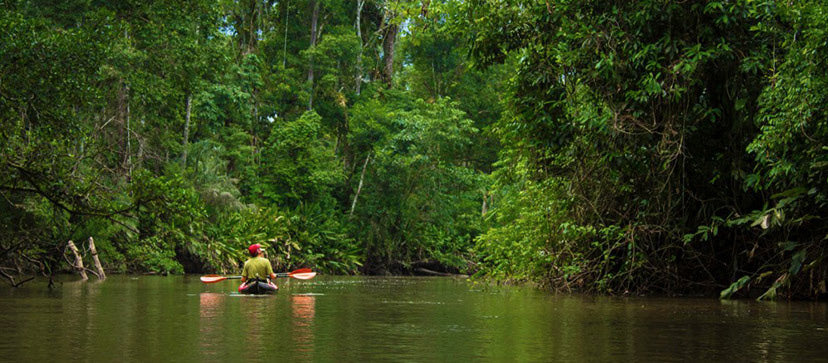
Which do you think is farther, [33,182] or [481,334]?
[33,182]

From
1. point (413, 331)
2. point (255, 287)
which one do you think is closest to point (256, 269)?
point (255, 287)

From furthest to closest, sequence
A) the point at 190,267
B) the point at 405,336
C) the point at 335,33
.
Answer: the point at 335,33, the point at 190,267, the point at 405,336

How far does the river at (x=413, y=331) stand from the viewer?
671cm

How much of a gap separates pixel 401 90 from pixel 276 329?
41.2m

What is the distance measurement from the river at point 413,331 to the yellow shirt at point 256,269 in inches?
145

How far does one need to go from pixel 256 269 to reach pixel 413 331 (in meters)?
9.54

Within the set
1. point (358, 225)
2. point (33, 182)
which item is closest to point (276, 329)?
point (33, 182)

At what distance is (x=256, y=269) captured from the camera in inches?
703

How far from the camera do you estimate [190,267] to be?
1309 inches

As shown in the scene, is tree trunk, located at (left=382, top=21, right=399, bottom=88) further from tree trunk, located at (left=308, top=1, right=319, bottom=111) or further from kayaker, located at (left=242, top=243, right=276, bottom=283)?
kayaker, located at (left=242, top=243, right=276, bottom=283)

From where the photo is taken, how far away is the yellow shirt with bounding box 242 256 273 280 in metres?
17.8

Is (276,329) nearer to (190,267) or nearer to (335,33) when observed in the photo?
(190,267)

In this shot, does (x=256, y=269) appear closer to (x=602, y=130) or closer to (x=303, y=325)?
(x=602, y=130)

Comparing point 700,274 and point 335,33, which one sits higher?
point 335,33
